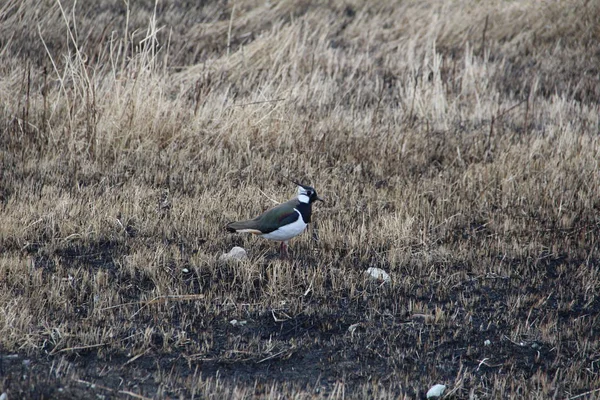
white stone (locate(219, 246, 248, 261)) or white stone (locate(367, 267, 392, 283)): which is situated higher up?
white stone (locate(367, 267, 392, 283))

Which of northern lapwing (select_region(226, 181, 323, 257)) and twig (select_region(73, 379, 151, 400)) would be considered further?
northern lapwing (select_region(226, 181, 323, 257))

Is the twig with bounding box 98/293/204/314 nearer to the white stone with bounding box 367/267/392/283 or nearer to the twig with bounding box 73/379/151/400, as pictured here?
the twig with bounding box 73/379/151/400

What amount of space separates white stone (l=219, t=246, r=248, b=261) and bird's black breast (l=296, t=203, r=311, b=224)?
561 mm

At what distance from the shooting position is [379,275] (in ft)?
17.3

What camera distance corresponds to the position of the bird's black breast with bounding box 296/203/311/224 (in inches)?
202

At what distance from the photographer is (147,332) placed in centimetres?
430

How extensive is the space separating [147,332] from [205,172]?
298 cm

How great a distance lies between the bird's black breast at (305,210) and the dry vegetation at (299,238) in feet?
1.34

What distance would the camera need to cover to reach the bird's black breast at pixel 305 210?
512 cm

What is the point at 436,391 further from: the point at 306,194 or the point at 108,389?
the point at 306,194

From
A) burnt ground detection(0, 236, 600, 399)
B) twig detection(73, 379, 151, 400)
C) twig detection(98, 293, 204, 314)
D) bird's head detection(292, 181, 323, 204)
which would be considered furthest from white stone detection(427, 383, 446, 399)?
bird's head detection(292, 181, 323, 204)

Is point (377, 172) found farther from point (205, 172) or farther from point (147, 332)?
point (147, 332)

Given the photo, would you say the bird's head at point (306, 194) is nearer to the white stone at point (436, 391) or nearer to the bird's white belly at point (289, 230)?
the bird's white belly at point (289, 230)

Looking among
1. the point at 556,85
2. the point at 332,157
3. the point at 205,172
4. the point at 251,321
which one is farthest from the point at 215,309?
the point at 556,85
